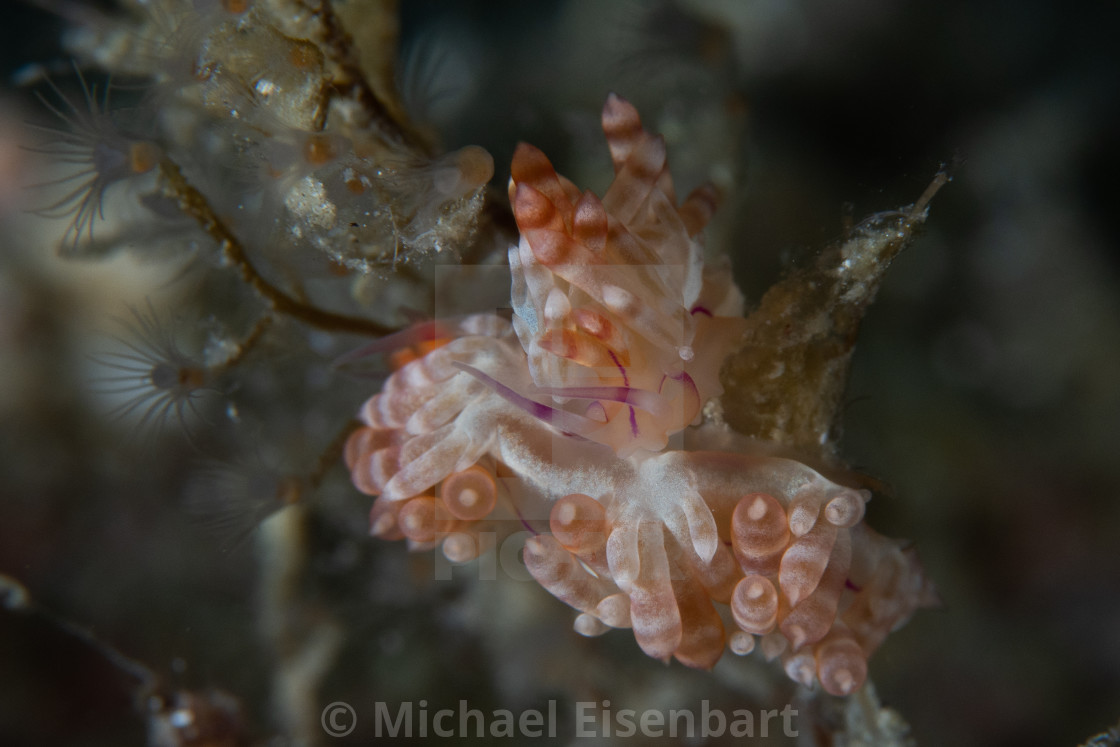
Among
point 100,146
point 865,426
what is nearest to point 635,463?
point 865,426

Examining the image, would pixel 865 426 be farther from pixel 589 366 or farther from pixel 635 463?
pixel 589 366

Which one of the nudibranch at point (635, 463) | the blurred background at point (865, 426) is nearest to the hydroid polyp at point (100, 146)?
the blurred background at point (865, 426)

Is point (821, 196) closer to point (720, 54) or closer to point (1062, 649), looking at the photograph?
point (720, 54)

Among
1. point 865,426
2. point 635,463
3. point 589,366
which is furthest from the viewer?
point 865,426

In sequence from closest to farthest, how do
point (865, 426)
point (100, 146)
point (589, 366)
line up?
point (589, 366) → point (100, 146) → point (865, 426)

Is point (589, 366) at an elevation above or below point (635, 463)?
above

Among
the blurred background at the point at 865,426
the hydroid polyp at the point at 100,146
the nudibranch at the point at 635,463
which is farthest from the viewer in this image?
the blurred background at the point at 865,426

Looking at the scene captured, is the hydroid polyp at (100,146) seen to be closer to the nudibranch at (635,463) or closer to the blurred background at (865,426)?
the blurred background at (865,426)
